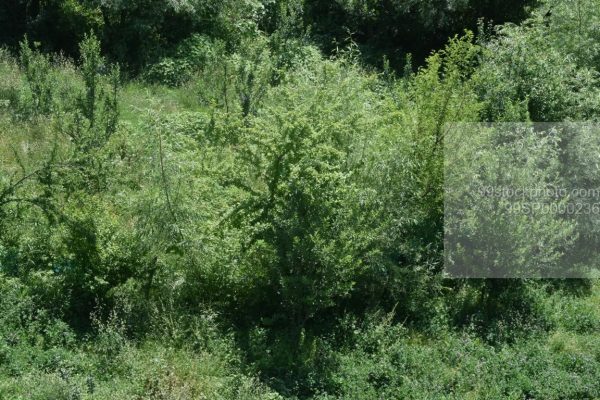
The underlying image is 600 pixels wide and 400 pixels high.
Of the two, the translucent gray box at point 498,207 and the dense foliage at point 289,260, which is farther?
the translucent gray box at point 498,207

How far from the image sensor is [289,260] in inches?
361

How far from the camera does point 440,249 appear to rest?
34.4 ft

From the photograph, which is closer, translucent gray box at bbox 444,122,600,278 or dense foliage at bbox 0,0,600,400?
dense foliage at bbox 0,0,600,400

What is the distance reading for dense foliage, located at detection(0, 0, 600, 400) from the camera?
28.9 ft

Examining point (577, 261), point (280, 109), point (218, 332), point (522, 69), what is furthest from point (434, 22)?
point (218, 332)

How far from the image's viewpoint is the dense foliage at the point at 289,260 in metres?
8.80

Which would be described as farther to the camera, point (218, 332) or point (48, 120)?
point (48, 120)

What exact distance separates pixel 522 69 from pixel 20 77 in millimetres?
8718

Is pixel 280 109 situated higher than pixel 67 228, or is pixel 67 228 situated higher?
pixel 280 109

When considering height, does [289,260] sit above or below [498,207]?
below

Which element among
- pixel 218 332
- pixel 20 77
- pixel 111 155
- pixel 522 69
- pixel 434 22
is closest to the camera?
pixel 218 332

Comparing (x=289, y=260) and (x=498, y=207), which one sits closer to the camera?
(x=289, y=260)

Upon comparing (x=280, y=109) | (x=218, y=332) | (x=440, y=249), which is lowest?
(x=218, y=332)

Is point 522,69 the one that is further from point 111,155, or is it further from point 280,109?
point 111,155
